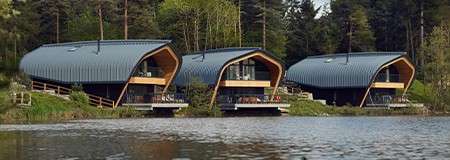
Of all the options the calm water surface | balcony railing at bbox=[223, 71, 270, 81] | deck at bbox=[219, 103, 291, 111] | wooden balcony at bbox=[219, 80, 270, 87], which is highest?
balcony railing at bbox=[223, 71, 270, 81]

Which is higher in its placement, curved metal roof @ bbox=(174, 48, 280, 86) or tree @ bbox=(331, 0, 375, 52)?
tree @ bbox=(331, 0, 375, 52)

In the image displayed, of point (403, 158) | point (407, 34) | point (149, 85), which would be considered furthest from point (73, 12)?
point (403, 158)

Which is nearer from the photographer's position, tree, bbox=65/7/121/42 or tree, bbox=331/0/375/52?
tree, bbox=65/7/121/42

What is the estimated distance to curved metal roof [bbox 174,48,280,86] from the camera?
65.6 metres

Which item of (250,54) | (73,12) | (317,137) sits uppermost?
(73,12)

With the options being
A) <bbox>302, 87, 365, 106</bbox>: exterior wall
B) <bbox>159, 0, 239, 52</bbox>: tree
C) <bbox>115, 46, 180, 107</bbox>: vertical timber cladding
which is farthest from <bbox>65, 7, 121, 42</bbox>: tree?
<bbox>302, 87, 365, 106</bbox>: exterior wall

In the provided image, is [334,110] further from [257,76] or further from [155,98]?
[155,98]

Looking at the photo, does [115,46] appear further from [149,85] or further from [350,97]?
[350,97]

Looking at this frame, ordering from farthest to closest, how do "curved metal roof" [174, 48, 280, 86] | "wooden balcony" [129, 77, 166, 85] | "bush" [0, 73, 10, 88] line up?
"curved metal roof" [174, 48, 280, 86]
"wooden balcony" [129, 77, 166, 85]
"bush" [0, 73, 10, 88]

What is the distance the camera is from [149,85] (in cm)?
6619

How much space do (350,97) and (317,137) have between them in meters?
48.1

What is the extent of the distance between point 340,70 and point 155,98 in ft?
83.1

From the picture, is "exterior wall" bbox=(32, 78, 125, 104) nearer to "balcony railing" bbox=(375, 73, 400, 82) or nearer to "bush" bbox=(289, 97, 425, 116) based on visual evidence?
"bush" bbox=(289, 97, 425, 116)

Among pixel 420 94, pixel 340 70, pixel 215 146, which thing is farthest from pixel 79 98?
pixel 420 94
